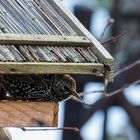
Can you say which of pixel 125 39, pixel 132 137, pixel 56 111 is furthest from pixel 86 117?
pixel 56 111

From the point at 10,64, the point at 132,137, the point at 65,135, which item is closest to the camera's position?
the point at 10,64

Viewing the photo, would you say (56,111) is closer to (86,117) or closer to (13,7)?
(13,7)

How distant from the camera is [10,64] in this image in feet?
6.39

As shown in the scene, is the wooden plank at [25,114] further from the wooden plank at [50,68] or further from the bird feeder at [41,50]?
the wooden plank at [50,68]

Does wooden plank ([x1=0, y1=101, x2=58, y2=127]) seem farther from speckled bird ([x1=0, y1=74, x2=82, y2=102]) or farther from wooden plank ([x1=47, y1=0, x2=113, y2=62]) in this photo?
wooden plank ([x1=47, y1=0, x2=113, y2=62])

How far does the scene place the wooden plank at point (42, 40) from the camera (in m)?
2.04

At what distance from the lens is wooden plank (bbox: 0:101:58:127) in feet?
6.91

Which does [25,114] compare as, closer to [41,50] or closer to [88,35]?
[41,50]

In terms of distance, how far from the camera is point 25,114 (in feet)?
6.95

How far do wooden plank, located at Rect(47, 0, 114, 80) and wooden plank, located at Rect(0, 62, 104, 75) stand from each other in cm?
2

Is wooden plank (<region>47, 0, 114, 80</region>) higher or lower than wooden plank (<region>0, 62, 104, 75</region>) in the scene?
higher

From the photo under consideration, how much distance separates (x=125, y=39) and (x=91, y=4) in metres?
Answer: 0.32

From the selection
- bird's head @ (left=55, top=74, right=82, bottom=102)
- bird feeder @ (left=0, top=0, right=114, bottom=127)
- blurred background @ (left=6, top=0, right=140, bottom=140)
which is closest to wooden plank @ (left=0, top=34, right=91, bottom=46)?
bird feeder @ (left=0, top=0, right=114, bottom=127)

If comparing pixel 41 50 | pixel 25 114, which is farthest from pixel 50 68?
pixel 25 114
